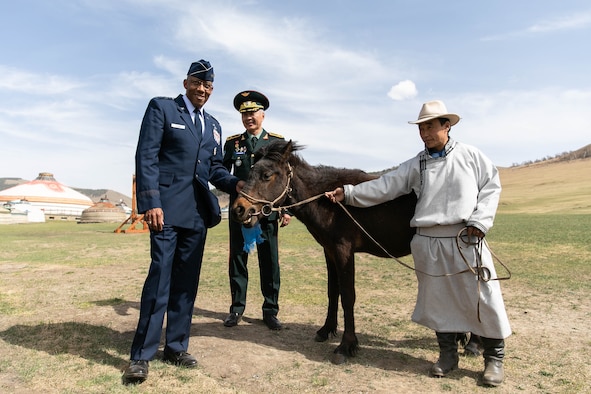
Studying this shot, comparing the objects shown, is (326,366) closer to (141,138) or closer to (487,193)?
(487,193)

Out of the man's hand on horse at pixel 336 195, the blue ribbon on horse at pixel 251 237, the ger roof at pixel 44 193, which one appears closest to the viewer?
the man's hand on horse at pixel 336 195

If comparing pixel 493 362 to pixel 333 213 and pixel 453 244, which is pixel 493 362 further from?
pixel 333 213

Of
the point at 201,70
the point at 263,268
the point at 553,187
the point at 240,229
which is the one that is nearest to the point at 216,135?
the point at 201,70

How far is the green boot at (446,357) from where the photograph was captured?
3.87 metres

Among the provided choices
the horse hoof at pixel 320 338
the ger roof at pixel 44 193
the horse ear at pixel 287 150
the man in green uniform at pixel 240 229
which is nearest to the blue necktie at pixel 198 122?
the horse ear at pixel 287 150

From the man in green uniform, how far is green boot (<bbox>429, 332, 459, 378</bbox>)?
7.75 ft

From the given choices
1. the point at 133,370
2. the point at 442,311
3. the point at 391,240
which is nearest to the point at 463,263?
the point at 442,311

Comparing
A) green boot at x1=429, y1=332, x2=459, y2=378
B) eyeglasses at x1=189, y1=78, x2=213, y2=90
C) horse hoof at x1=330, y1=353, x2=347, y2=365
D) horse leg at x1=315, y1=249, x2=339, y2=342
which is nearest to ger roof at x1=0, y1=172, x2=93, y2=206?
eyeglasses at x1=189, y1=78, x2=213, y2=90

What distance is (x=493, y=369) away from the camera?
12.2 ft

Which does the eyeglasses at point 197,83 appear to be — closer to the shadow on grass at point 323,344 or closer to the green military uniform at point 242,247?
the green military uniform at point 242,247

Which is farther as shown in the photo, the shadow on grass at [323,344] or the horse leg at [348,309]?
the horse leg at [348,309]

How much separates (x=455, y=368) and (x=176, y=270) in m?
2.98

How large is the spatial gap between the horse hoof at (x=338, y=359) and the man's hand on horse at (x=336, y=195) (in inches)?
64.4

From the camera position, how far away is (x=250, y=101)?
18.7ft
